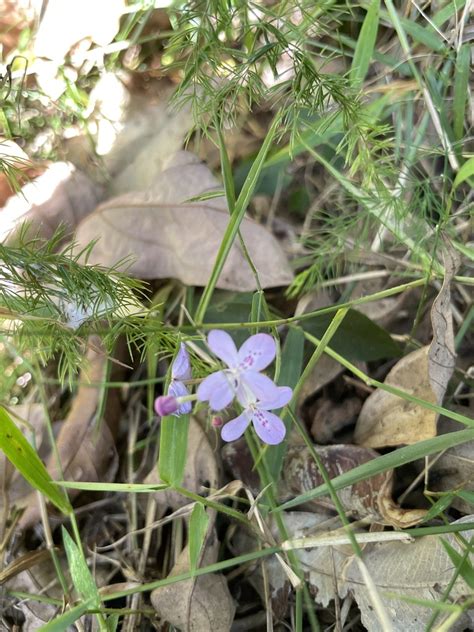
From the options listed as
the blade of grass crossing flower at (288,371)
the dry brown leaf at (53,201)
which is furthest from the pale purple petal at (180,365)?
the dry brown leaf at (53,201)

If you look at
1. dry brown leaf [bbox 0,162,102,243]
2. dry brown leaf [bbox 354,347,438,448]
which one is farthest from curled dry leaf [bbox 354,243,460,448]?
dry brown leaf [bbox 0,162,102,243]

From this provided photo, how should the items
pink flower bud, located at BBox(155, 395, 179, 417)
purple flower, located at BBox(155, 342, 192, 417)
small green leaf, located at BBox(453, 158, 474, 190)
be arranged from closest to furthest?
pink flower bud, located at BBox(155, 395, 179, 417), purple flower, located at BBox(155, 342, 192, 417), small green leaf, located at BBox(453, 158, 474, 190)

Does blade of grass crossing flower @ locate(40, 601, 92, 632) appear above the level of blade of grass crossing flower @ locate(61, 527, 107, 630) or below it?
above

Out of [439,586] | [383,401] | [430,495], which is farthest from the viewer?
[383,401]

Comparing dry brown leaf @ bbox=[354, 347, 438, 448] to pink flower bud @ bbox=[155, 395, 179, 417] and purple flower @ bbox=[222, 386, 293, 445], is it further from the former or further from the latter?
pink flower bud @ bbox=[155, 395, 179, 417]

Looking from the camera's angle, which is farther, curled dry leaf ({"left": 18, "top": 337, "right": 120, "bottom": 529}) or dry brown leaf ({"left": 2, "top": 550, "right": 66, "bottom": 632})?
curled dry leaf ({"left": 18, "top": 337, "right": 120, "bottom": 529})

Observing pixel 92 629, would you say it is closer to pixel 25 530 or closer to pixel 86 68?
pixel 25 530

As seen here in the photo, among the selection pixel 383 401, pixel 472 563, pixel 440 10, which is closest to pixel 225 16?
pixel 440 10

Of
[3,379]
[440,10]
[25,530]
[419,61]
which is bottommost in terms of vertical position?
[25,530]
